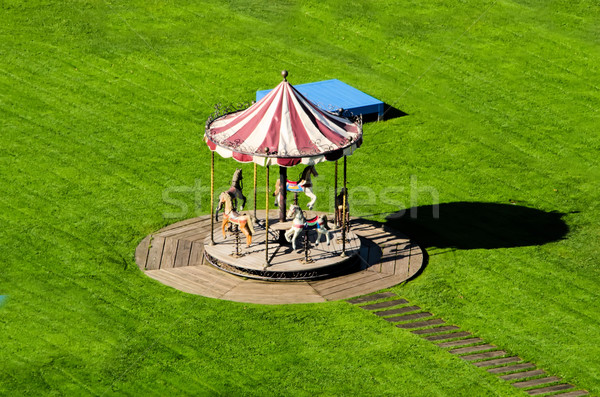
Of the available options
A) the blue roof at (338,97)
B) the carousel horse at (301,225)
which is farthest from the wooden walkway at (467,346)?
the blue roof at (338,97)

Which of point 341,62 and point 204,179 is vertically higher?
point 341,62

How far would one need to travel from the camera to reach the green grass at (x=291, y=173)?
27.4 metres

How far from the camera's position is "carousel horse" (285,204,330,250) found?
31922mm

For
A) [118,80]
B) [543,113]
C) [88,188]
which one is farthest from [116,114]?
[543,113]

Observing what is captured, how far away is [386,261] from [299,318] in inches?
186

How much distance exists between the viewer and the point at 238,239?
32406 mm

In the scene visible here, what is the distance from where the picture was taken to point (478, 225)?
3594 cm

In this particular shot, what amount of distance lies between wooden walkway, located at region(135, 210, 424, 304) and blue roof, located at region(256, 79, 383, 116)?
26.6 ft

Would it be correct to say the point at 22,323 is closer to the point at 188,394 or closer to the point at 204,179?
the point at 188,394

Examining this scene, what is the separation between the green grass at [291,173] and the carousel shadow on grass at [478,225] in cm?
11

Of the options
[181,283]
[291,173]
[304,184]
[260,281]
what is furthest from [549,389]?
[291,173]

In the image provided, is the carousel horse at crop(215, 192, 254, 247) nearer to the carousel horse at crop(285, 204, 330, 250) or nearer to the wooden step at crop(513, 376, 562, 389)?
the carousel horse at crop(285, 204, 330, 250)

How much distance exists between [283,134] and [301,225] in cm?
300

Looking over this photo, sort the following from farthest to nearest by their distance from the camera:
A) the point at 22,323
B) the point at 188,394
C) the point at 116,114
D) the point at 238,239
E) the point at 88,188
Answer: the point at 116,114 → the point at 88,188 → the point at 238,239 → the point at 22,323 → the point at 188,394
